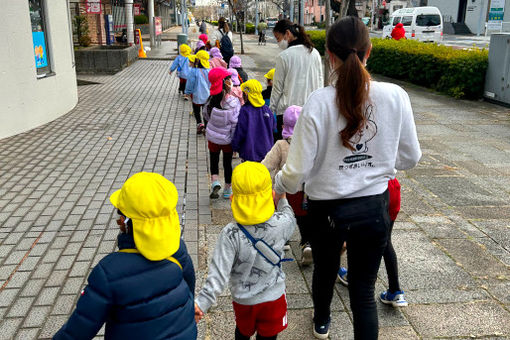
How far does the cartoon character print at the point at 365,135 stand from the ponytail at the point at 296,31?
303 centimetres

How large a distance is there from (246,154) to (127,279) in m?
3.13

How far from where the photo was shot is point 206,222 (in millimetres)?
5035

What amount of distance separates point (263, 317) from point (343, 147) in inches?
37.8

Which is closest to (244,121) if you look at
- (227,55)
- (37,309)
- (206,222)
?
(206,222)

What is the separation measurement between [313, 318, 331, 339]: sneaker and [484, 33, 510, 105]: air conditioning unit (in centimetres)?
959

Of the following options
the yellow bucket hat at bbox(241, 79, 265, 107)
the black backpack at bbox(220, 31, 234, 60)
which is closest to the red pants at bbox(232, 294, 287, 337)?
the yellow bucket hat at bbox(241, 79, 265, 107)

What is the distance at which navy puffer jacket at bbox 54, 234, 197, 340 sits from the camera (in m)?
1.91

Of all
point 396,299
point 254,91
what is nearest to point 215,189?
point 254,91

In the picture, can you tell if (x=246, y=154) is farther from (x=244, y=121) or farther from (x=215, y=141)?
(x=215, y=141)

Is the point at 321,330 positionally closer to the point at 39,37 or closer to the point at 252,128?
the point at 252,128

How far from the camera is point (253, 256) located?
2.51 m

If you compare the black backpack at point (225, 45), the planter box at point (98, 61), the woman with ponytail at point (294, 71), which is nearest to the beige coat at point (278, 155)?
the woman with ponytail at point (294, 71)

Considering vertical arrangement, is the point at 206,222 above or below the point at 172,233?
below

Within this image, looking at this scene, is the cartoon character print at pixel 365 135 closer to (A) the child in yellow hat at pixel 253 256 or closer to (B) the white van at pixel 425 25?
(A) the child in yellow hat at pixel 253 256
